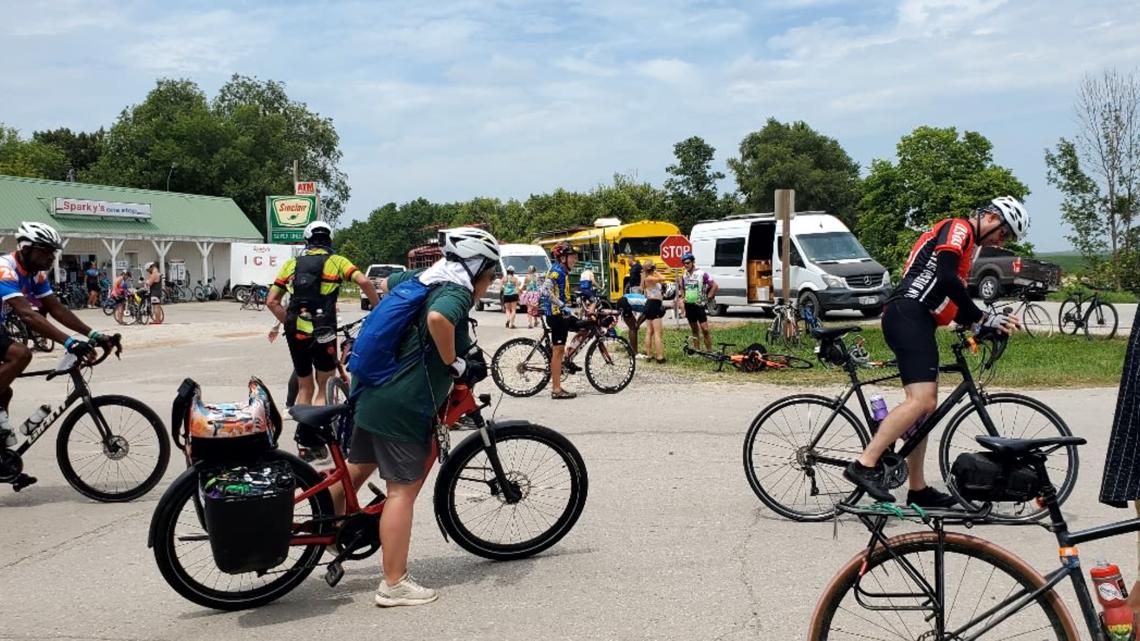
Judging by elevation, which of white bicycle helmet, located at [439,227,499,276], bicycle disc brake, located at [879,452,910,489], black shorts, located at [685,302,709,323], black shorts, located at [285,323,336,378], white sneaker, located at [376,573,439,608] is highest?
white bicycle helmet, located at [439,227,499,276]

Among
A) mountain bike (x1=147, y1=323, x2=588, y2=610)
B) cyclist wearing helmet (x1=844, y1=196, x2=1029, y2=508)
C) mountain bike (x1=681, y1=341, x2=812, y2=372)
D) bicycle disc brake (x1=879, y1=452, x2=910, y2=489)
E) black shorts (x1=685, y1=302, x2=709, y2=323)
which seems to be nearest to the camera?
mountain bike (x1=147, y1=323, x2=588, y2=610)

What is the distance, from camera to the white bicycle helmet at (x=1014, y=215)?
536 centimetres

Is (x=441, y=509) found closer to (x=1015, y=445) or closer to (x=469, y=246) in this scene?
(x=469, y=246)

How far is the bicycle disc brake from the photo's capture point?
5.49m

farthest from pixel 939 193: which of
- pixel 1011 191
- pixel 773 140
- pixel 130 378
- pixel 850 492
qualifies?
pixel 850 492

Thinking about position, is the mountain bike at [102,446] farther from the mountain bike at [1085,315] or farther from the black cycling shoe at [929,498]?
the mountain bike at [1085,315]

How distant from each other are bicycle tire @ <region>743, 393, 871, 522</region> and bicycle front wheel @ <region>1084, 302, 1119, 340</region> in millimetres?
13739

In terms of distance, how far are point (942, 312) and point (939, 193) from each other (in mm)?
49493

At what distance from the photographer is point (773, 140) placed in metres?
78.4

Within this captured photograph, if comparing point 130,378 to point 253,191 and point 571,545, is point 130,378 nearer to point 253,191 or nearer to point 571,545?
point 571,545

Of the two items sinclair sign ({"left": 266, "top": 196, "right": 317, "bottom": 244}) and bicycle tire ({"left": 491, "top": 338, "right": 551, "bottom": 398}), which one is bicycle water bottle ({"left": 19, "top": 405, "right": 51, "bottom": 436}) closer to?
bicycle tire ({"left": 491, "top": 338, "right": 551, "bottom": 398})

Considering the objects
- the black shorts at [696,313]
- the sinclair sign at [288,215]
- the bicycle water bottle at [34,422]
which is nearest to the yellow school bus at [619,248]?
the black shorts at [696,313]

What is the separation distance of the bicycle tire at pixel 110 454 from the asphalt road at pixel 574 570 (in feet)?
0.46

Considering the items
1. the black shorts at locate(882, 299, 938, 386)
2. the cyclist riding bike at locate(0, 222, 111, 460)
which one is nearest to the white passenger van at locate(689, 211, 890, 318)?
the black shorts at locate(882, 299, 938, 386)
